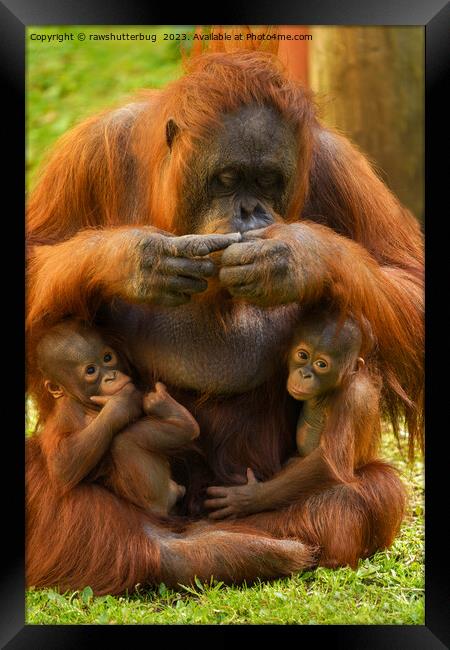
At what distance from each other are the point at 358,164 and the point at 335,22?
895mm

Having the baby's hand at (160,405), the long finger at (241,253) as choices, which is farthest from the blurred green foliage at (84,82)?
the long finger at (241,253)

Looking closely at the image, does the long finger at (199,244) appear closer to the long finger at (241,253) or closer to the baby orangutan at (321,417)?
the long finger at (241,253)

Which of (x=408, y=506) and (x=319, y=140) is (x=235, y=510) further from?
(x=319, y=140)

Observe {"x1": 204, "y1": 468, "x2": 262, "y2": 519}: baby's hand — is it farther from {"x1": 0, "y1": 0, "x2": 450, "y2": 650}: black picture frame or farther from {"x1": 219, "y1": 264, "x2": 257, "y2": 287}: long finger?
{"x1": 219, "y1": 264, "x2": 257, "y2": 287}: long finger

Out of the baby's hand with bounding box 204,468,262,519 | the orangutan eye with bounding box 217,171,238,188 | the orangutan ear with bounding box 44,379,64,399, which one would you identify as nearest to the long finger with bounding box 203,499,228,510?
the baby's hand with bounding box 204,468,262,519

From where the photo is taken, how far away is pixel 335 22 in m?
2.90

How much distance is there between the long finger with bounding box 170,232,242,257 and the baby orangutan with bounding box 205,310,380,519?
0.52m

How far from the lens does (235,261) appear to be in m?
2.96

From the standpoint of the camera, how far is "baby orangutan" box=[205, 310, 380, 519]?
3262mm

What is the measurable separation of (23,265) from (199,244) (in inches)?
20.0

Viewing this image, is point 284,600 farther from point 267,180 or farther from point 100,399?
point 267,180

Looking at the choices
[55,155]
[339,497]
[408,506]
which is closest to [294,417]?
[339,497]

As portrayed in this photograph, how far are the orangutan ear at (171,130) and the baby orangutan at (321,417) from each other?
0.72 meters

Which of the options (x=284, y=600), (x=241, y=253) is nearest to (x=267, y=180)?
(x=241, y=253)
